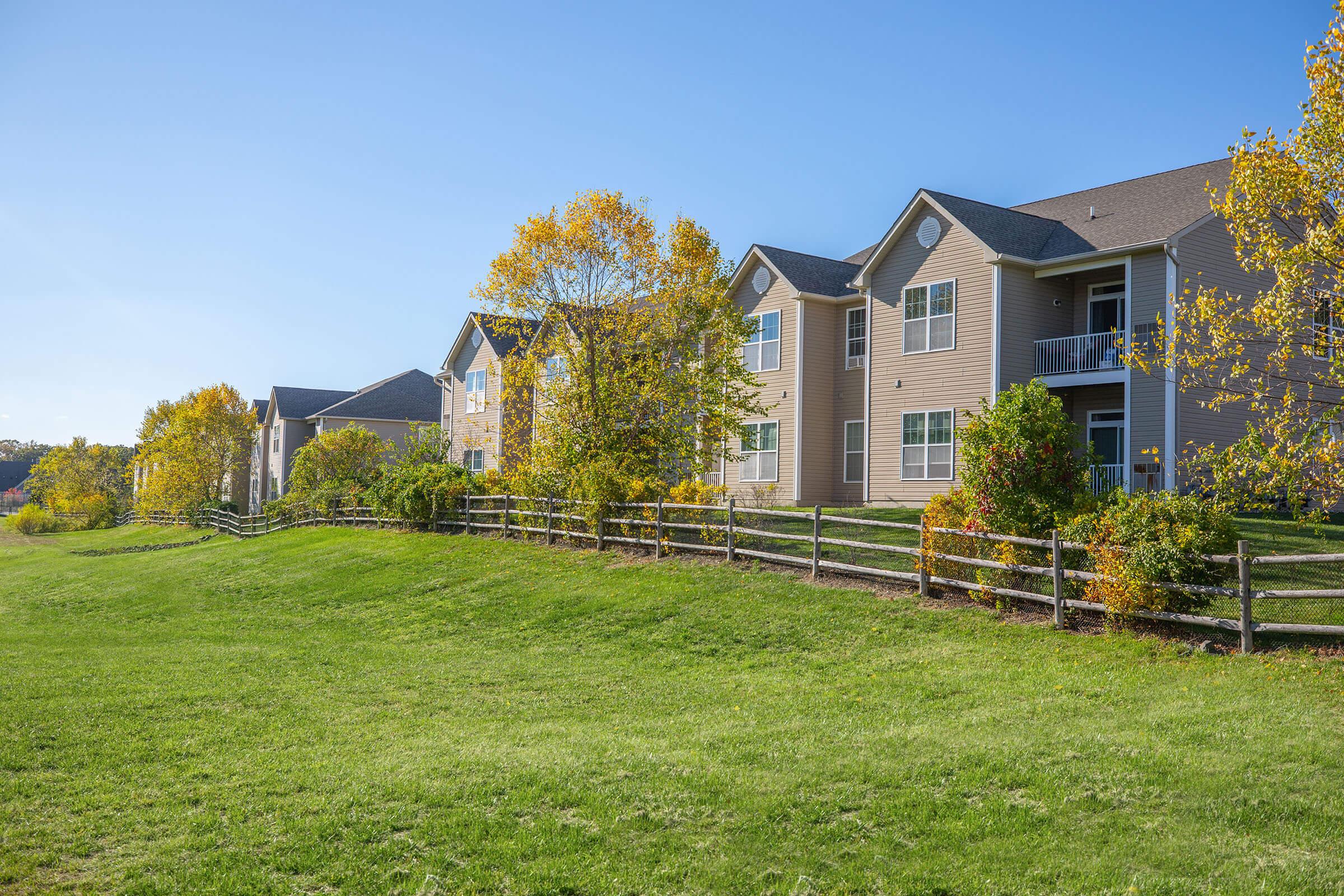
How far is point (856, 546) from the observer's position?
15703 millimetres

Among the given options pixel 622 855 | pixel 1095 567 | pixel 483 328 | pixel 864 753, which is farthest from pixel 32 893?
pixel 483 328

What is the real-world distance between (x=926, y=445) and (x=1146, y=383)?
18.4 feet

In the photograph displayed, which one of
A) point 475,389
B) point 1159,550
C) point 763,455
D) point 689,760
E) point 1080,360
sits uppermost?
point 475,389

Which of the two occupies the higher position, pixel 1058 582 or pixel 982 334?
pixel 982 334

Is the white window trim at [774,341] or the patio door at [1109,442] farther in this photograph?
the white window trim at [774,341]

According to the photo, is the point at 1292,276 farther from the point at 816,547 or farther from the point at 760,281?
the point at 760,281

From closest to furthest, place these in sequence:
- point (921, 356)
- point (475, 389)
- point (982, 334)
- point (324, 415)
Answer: point (982, 334) < point (921, 356) < point (475, 389) < point (324, 415)

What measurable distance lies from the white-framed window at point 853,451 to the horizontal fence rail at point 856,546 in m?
6.76

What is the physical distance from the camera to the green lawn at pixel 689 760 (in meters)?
5.90

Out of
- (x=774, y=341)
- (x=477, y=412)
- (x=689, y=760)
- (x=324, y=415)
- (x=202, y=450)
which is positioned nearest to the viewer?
(x=689, y=760)

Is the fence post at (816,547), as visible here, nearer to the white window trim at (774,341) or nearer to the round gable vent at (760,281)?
the white window trim at (774,341)

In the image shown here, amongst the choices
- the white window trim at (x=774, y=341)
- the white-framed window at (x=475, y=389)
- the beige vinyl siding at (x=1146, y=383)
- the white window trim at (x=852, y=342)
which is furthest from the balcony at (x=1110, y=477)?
the white-framed window at (x=475, y=389)

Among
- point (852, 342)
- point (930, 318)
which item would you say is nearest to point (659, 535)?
point (930, 318)

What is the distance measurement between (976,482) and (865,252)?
2156cm
